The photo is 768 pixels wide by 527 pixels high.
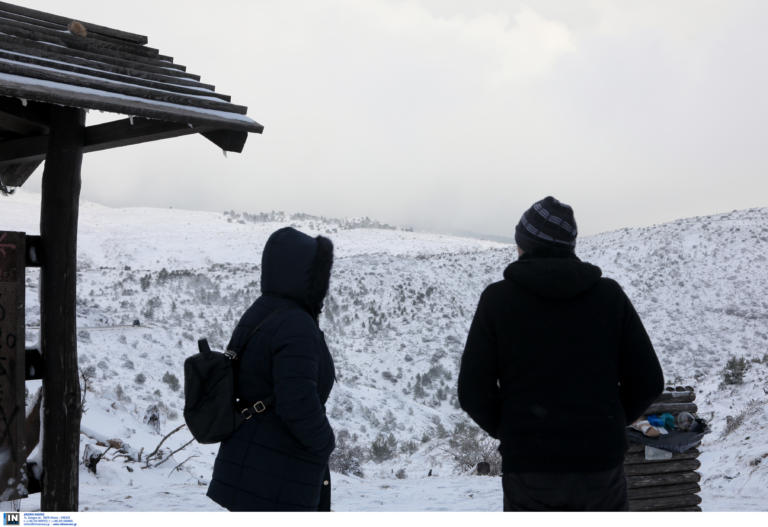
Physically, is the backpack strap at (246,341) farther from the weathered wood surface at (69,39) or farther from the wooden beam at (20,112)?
the weathered wood surface at (69,39)

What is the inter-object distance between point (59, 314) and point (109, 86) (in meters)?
1.55

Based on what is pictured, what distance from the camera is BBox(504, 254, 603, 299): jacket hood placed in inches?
103

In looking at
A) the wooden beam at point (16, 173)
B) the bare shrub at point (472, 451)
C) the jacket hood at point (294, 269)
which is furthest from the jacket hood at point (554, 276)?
the bare shrub at point (472, 451)

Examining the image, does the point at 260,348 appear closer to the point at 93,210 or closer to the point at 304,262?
the point at 304,262

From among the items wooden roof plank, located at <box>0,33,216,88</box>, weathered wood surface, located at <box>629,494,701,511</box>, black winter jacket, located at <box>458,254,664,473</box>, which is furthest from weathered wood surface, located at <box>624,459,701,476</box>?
wooden roof plank, located at <box>0,33,216,88</box>

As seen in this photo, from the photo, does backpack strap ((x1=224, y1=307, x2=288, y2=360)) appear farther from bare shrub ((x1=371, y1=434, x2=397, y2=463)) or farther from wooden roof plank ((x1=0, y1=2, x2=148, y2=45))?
bare shrub ((x1=371, y1=434, x2=397, y2=463))

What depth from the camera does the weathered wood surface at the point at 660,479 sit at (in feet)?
19.0

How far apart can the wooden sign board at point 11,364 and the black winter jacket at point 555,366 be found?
2.78m

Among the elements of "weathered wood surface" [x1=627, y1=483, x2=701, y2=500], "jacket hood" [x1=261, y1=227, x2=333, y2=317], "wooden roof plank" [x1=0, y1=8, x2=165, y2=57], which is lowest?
"weathered wood surface" [x1=627, y1=483, x2=701, y2=500]

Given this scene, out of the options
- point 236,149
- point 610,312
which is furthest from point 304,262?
point 236,149

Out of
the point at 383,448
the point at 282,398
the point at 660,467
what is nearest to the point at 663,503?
the point at 660,467

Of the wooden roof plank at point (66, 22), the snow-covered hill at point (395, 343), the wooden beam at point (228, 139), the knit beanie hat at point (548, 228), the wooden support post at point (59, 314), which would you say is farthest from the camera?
the snow-covered hill at point (395, 343)

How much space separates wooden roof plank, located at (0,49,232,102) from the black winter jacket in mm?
3165

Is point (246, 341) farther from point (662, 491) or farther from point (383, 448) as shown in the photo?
Answer: point (383, 448)
